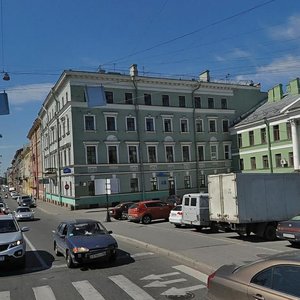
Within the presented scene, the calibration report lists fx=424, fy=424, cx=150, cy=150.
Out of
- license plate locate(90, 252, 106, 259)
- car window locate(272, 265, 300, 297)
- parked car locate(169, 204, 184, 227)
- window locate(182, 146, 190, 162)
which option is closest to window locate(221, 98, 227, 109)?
window locate(182, 146, 190, 162)

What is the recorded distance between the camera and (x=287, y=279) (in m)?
4.95

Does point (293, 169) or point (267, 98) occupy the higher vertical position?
point (267, 98)

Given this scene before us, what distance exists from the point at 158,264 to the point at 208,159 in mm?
45427

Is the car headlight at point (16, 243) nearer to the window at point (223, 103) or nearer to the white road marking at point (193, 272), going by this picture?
the white road marking at point (193, 272)

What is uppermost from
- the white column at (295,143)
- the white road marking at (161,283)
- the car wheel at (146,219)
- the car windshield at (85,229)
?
the white column at (295,143)

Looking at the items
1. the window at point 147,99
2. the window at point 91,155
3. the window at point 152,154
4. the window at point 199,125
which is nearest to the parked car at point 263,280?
the window at point 91,155

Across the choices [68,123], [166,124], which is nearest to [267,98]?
[166,124]

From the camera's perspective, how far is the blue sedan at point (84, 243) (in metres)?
12.5

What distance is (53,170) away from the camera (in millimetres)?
60562

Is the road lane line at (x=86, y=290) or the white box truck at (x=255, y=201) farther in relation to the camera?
the white box truck at (x=255, y=201)

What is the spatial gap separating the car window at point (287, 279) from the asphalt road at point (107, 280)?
4.23 meters

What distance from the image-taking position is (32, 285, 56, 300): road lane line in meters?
9.46

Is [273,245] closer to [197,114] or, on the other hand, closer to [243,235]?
[243,235]

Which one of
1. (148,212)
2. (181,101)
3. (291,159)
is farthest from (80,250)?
(181,101)
